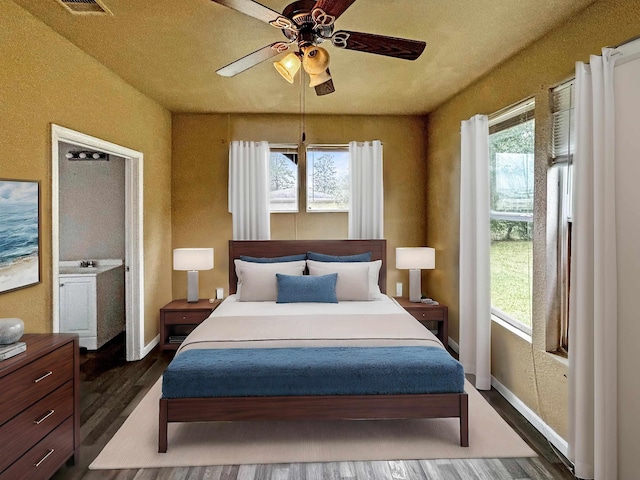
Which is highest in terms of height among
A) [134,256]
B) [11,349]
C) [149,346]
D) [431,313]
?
[134,256]

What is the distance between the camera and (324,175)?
5.11 metres

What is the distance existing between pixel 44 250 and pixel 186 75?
5.90ft

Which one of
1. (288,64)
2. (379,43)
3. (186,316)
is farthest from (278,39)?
(186,316)

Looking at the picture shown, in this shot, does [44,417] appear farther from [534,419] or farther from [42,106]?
[534,419]

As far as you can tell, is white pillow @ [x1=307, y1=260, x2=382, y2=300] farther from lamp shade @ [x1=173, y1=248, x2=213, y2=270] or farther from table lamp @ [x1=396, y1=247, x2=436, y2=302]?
lamp shade @ [x1=173, y1=248, x2=213, y2=270]

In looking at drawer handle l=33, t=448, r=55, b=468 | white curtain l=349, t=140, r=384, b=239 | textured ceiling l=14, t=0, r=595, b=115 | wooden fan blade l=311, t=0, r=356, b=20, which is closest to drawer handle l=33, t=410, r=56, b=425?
drawer handle l=33, t=448, r=55, b=468

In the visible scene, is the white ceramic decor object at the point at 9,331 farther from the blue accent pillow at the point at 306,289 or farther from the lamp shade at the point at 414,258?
the lamp shade at the point at 414,258

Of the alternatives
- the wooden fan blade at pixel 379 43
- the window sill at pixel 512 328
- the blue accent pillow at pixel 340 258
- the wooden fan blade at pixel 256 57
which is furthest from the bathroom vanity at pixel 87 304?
the window sill at pixel 512 328

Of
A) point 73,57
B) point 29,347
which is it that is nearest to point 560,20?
point 73,57

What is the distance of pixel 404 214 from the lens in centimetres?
520

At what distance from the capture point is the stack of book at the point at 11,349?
198 centimetres

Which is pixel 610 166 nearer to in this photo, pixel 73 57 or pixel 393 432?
pixel 393 432

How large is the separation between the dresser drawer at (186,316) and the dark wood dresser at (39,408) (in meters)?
2.02

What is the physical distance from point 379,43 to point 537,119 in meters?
1.40
